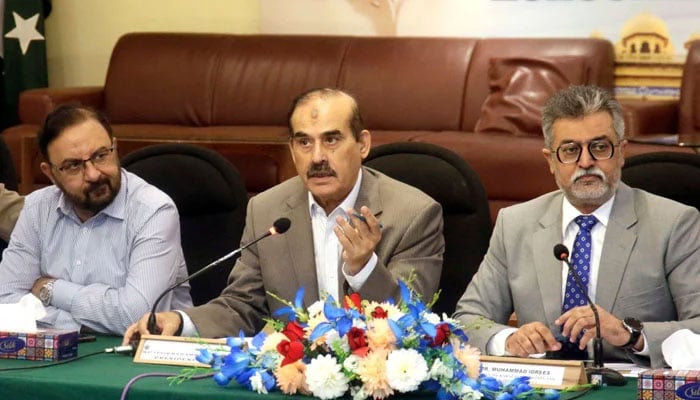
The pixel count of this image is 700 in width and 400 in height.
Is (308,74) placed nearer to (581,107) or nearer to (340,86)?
(340,86)

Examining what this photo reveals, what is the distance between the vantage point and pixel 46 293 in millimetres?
3877

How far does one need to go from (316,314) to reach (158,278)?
4.22ft

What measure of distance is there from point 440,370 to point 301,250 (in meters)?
1.26

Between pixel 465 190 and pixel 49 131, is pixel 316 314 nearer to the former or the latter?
pixel 465 190

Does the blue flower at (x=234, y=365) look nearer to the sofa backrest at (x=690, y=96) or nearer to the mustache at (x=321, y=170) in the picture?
the mustache at (x=321, y=170)

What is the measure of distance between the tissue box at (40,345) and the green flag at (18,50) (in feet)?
17.7

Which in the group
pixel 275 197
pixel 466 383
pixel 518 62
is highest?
pixel 518 62

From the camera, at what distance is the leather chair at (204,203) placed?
4.14m

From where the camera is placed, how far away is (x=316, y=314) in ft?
Answer: 8.70

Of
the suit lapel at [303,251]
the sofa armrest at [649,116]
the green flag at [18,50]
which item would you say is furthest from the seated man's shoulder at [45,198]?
the green flag at [18,50]

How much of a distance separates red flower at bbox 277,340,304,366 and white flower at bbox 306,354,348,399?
6 centimetres

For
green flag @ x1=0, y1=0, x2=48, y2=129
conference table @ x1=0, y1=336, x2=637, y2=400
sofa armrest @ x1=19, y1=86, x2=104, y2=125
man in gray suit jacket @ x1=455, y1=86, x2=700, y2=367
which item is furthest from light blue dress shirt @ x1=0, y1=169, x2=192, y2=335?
green flag @ x1=0, y1=0, x2=48, y2=129

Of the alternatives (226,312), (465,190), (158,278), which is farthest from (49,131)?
(465,190)

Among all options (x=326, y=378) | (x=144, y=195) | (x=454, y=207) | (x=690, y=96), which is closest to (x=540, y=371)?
(x=326, y=378)
